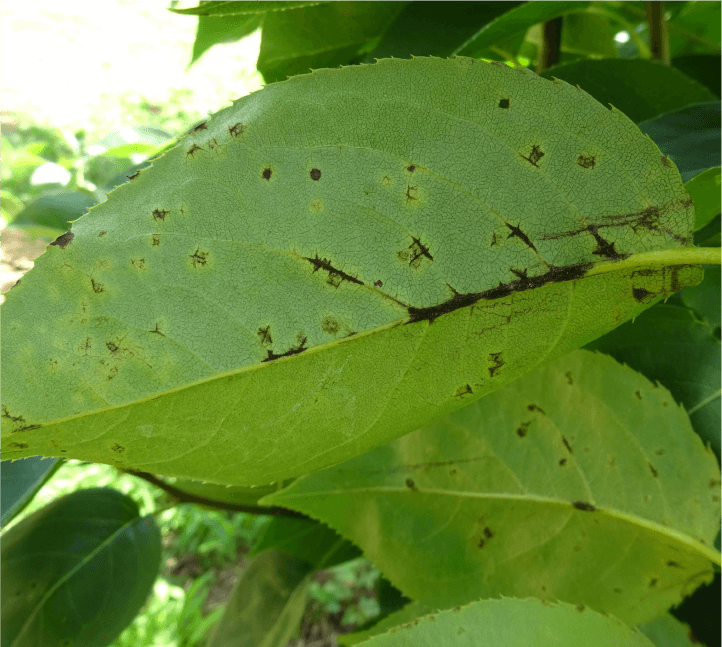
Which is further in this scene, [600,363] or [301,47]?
[301,47]

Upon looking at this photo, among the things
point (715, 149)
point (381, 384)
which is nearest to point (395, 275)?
point (381, 384)

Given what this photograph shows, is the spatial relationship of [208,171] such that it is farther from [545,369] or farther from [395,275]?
[545,369]

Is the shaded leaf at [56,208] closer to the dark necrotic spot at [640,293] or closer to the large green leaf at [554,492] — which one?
the large green leaf at [554,492]

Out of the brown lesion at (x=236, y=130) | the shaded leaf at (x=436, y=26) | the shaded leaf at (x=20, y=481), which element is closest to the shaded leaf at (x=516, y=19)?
the shaded leaf at (x=436, y=26)

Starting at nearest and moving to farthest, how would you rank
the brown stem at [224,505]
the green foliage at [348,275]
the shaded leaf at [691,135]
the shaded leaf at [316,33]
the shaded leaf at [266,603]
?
the green foliage at [348,275] < the shaded leaf at [691,135] < the shaded leaf at [316,33] < the brown stem at [224,505] < the shaded leaf at [266,603]

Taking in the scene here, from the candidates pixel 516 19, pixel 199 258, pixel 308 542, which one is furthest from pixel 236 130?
pixel 308 542

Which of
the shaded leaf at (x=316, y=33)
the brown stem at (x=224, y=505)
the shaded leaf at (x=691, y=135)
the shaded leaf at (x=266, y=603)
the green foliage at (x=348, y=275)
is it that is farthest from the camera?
the shaded leaf at (x=266, y=603)

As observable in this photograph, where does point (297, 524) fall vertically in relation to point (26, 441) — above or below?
below
